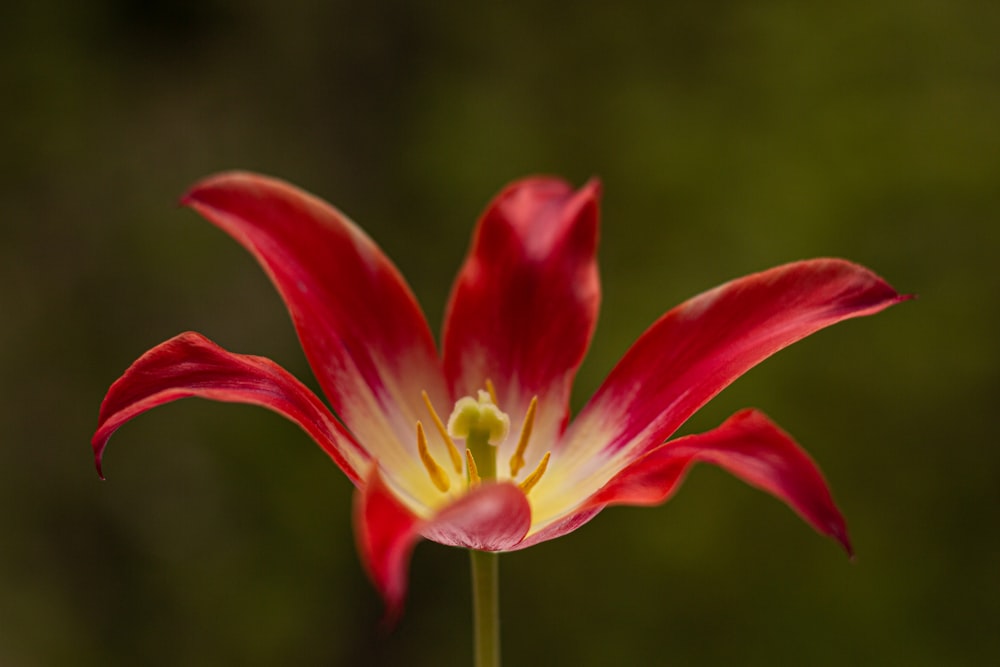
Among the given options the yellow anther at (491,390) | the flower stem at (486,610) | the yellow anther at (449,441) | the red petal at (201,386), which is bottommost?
the flower stem at (486,610)

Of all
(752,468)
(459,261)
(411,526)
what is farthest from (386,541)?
(459,261)

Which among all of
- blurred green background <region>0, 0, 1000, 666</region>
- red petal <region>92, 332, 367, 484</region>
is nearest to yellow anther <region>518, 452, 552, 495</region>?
red petal <region>92, 332, 367, 484</region>

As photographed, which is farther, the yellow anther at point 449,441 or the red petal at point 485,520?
the yellow anther at point 449,441

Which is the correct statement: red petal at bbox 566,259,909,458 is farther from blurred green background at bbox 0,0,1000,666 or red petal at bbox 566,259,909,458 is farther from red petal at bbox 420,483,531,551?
blurred green background at bbox 0,0,1000,666

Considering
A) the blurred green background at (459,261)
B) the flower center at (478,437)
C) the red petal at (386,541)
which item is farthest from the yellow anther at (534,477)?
the blurred green background at (459,261)

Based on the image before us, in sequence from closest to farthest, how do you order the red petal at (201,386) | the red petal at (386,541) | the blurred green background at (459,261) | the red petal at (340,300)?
the red petal at (386,541), the red petal at (201,386), the red petal at (340,300), the blurred green background at (459,261)

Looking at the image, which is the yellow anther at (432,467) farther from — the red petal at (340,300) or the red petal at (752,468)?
the red petal at (752,468)

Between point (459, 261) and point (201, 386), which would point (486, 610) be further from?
point (459, 261)
